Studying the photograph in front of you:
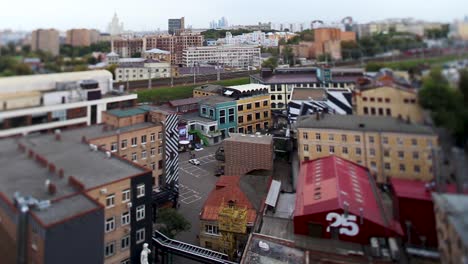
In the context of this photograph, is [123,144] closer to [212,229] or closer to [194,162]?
[212,229]

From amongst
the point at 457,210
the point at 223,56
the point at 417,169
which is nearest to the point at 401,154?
the point at 417,169

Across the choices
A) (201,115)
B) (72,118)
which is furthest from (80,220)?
(201,115)

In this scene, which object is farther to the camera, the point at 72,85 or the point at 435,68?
the point at 72,85

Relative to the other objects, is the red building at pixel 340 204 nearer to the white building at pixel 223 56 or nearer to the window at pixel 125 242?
the window at pixel 125 242

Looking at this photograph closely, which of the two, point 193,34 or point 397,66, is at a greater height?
point 193,34

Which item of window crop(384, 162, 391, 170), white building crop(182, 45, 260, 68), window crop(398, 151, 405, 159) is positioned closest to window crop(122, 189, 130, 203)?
window crop(384, 162, 391, 170)

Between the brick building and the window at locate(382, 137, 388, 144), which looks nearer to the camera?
the window at locate(382, 137, 388, 144)

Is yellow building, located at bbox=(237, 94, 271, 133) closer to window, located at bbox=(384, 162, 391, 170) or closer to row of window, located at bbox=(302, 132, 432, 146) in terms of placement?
row of window, located at bbox=(302, 132, 432, 146)

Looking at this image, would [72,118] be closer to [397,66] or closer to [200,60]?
[397,66]

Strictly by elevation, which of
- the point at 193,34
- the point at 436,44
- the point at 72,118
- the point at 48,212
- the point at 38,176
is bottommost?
the point at 48,212
